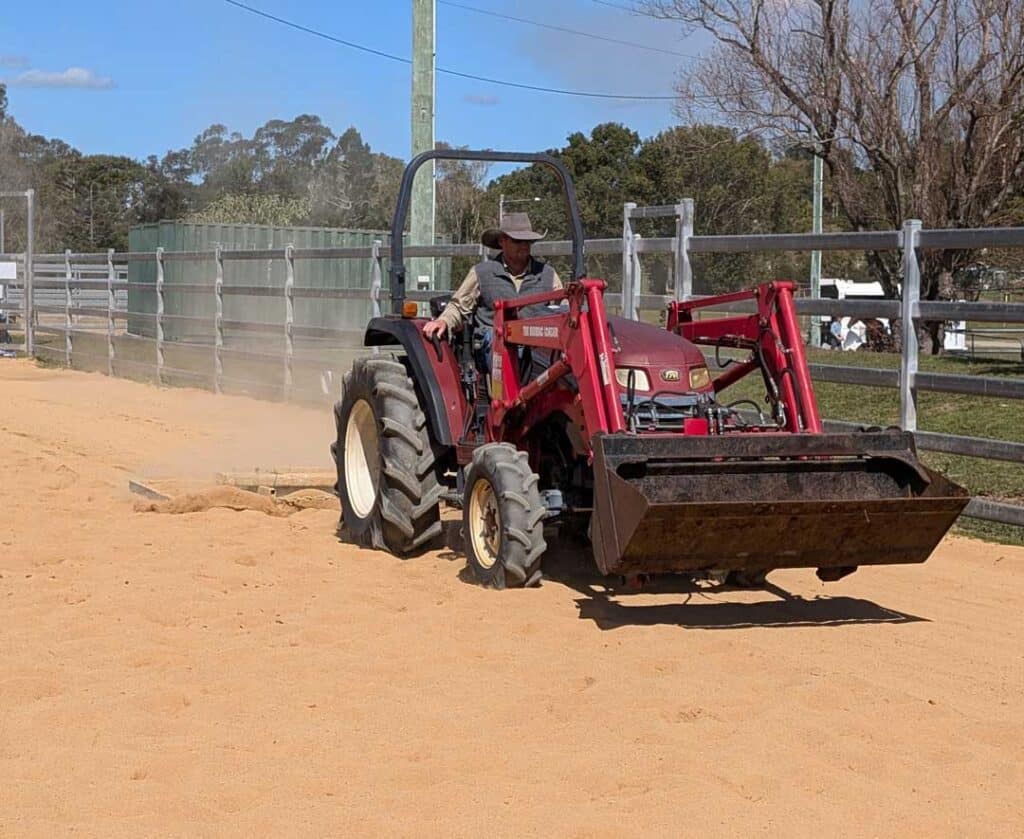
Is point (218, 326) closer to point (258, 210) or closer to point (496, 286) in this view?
point (496, 286)

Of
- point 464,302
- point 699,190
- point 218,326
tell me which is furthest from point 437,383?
point 699,190

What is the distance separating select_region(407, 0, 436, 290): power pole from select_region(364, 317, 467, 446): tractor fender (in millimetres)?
7530

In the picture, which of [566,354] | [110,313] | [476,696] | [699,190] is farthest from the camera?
[699,190]

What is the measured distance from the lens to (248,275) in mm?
27328

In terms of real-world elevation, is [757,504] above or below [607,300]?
below

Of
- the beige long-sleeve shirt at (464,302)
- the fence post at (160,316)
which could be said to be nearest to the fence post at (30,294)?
the fence post at (160,316)

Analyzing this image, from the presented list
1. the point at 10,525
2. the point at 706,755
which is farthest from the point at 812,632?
the point at 10,525

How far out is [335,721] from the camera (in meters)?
5.18

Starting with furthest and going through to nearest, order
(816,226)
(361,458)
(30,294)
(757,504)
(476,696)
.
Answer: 1. (816,226)
2. (30,294)
3. (361,458)
4. (757,504)
5. (476,696)

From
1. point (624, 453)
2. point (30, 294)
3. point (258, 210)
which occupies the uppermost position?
point (258, 210)

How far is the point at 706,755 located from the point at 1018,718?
4.04 ft

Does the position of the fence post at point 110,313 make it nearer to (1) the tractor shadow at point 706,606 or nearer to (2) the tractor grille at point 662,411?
(1) the tractor shadow at point 706,606

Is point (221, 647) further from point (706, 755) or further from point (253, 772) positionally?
point (706, 755)

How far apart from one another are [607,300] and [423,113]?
5006 millimetres
